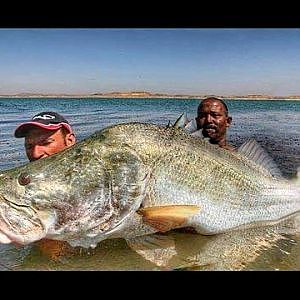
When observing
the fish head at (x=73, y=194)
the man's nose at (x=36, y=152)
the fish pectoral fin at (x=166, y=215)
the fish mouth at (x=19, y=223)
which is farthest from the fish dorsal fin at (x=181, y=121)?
the fish mouth at (x=19, y=223)

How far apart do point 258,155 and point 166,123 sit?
0.64m

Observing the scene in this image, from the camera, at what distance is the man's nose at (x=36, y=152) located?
331 cm

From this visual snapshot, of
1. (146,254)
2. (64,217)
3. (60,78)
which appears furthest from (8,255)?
(60,78)

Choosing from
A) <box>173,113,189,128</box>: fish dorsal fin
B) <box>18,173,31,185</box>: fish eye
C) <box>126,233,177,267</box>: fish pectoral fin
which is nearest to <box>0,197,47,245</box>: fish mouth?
<box>18,173,31,185</box>: fish eye

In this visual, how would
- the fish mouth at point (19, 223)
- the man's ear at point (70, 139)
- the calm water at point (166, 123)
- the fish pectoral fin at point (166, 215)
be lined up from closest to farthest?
1. the fish mouth at point (19, 223)
2. the fish pectoral fin at point (166, 215)
3. the calm water at point (166, 123)
4. the man's ear at point (70, 139)

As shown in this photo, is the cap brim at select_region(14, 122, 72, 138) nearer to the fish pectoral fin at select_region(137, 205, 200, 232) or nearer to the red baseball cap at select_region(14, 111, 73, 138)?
the red baseball cap at select_region(14, 111, 73, 138)

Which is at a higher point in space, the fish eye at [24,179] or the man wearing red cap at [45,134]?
the man wearing red cap at [45,134]

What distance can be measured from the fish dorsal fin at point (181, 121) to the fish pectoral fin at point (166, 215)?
0.52 meters

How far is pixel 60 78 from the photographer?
345 centimetres

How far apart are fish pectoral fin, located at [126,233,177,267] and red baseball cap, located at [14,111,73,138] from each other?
0.82 m

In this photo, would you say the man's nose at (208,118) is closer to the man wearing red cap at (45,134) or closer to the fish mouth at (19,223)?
the man wearing red cap at (45,134)

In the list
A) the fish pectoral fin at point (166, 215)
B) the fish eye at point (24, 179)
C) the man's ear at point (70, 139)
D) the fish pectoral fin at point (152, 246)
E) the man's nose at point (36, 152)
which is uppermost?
the man's ear at point (70, 139)

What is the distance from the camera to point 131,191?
3.02m

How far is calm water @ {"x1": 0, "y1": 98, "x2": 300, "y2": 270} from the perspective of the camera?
10.4 ft
